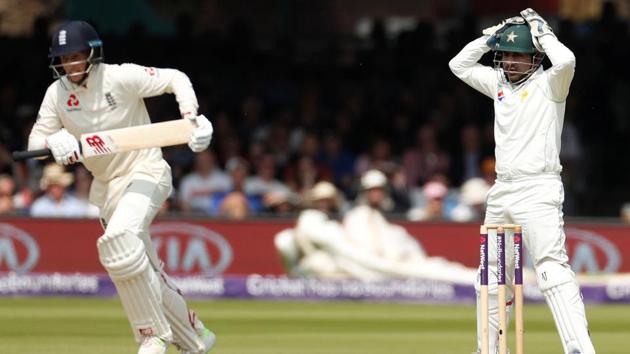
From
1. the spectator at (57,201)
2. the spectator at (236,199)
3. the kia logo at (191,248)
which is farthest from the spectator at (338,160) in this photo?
the spectator at (57,201)

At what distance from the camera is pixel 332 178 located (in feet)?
40.7

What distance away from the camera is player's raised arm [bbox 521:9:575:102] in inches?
220

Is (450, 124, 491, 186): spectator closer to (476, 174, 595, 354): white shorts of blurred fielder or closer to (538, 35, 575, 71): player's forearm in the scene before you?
(476, 174, 595, 354): white shorts of blurred fielder

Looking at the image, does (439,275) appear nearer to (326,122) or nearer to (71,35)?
(326,122)

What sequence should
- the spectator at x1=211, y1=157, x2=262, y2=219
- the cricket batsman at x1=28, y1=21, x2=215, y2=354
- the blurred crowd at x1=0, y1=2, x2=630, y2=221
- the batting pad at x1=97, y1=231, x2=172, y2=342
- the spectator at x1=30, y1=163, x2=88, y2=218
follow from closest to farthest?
1. the batting pad at x1=97, y1=231, x2=172, y2=342
2. the cricket batsman at x1=28, y1=21, x2=215, y2=354
3. the spectator at x1=30, y1=163, x2=88, y2=218
4. the spectator at x1=211, y1=157, x2=262, y2=219
5. the blurred crowd at x1=0, y1=2, x2=630, y2=221

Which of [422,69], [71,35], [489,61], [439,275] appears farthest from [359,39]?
[71,35]

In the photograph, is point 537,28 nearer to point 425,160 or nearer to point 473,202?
point 473,202

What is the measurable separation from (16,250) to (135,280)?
5.50 metres

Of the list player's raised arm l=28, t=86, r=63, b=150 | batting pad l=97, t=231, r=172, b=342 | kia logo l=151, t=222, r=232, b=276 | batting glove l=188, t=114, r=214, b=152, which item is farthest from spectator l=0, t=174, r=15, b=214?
batting glove l=188, t=114, r=214, b=152

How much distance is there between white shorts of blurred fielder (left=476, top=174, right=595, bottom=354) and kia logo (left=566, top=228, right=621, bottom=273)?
5288 mm

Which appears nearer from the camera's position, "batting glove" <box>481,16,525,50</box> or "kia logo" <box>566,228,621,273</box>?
"batting glove" <box>481,16,525,50</box>

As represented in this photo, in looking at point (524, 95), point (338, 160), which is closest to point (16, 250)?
point (338, 160)

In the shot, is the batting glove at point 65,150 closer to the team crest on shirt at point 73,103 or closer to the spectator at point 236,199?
the team crest on shirt at point 73,103

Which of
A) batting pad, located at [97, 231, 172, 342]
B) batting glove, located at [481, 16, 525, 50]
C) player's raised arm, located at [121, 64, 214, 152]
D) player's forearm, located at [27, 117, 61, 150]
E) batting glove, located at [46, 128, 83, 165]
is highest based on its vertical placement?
batting glove, located at [481, 16, 525, 50]
